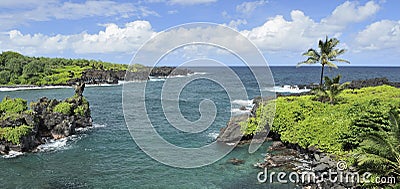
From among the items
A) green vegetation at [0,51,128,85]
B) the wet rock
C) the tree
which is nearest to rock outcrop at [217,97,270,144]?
the wet rock

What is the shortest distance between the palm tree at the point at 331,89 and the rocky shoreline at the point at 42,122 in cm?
3474

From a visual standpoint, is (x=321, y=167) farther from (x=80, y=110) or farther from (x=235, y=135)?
(x=80, y=110)

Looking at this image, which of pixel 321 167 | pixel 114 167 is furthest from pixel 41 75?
pixel 321 167

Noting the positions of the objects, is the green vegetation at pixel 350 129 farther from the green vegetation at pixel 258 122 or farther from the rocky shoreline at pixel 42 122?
the rocky shoreline at pixel 42 122

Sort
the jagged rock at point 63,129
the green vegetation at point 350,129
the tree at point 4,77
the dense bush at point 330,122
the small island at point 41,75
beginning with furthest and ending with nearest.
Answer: the small island at point 41,75, the tree at point 4,77, the jagged rock at point 63,129, the dense bush at point 330,122, the green vegetation at point 350,129

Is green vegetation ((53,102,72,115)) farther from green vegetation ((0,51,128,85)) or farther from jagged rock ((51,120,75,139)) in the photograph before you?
green vegetation ((0,51,128,85))

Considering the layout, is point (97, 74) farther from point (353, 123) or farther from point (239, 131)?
point (353, 123)

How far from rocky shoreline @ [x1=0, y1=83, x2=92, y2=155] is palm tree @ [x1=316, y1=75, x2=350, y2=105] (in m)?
34.7

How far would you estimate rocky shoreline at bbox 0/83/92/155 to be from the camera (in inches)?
1404

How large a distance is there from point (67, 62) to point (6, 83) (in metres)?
49.9

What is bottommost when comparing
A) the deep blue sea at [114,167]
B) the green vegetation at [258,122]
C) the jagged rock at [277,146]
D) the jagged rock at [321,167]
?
the deep blue sea at [114,167]

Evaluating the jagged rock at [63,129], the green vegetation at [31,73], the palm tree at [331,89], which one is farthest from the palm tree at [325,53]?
the green vegetation at [31,73]

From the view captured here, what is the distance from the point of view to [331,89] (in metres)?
41.7

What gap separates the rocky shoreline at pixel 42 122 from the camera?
3566 centimetres
